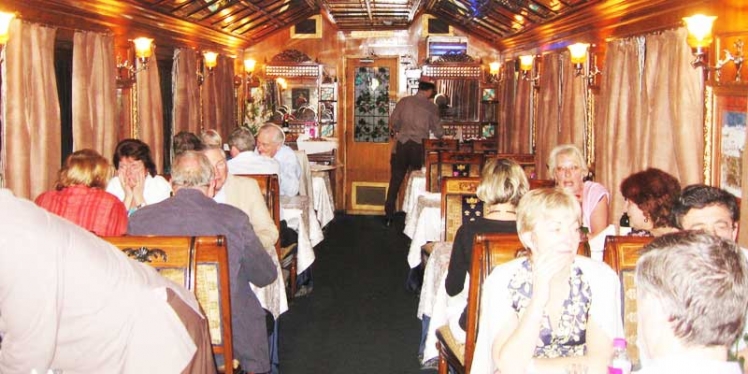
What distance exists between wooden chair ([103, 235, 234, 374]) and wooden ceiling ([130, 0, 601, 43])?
5.94 meters

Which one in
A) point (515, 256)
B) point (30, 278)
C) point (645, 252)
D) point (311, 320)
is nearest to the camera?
point (645, 252)

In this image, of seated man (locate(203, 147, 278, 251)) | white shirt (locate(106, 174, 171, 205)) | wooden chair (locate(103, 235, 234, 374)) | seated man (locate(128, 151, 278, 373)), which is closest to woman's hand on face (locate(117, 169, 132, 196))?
white shirt (locate(106, 174, 171, 205))

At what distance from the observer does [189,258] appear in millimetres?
3215

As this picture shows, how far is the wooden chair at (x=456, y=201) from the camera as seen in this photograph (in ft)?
19.6

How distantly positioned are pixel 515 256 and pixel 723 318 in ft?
5.39

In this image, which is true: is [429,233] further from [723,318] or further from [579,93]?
[723,318]

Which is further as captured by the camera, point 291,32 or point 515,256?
point 291,32

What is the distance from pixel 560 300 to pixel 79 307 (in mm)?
1598

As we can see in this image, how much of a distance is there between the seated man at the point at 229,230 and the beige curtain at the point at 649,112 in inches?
137

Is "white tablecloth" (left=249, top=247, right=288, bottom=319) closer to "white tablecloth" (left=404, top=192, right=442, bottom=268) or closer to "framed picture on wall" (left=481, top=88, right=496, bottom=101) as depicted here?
"white tablecloth" (left=404, top=192, right=442, bottom=268)

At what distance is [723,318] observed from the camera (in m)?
1.77

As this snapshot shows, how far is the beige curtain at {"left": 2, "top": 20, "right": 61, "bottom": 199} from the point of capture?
5.93m

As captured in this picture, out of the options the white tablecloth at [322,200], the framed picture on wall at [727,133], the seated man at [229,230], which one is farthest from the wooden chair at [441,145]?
the seated man at [229,230]

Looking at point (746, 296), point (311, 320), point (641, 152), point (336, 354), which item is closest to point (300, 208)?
point (311, 320)
